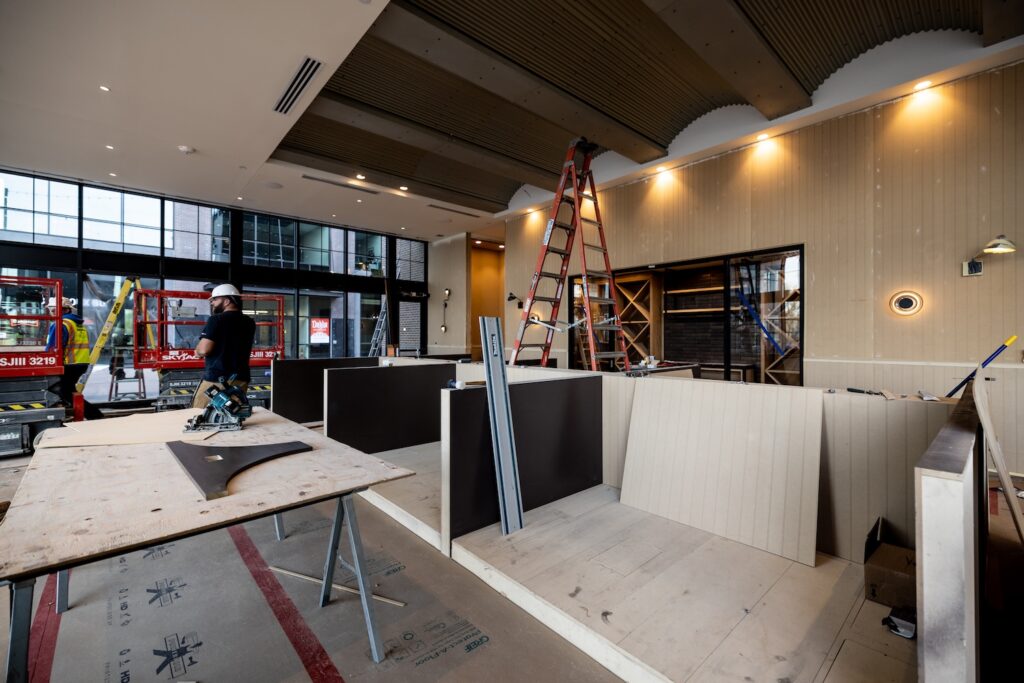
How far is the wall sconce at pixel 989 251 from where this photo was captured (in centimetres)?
365

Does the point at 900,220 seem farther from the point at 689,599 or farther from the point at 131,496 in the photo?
the point at 131,496

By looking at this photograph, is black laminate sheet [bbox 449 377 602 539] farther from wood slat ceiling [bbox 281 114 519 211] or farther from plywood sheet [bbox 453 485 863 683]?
wood slat ceiling [bbox 281 114 519 211]

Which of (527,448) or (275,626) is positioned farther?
(527,448)

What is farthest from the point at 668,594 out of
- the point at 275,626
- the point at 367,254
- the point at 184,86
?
the point at 367,254

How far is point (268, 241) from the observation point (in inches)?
348

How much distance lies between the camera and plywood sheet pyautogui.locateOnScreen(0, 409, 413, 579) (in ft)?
3.51

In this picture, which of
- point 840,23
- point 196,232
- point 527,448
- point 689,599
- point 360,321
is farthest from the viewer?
point 360,321

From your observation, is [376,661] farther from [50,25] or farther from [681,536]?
[50,25]

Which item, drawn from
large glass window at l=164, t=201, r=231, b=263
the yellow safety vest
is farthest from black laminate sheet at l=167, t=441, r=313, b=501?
large glass window at l=164, t=201, r=231, b=263

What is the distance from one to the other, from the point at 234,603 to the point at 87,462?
3.04ft

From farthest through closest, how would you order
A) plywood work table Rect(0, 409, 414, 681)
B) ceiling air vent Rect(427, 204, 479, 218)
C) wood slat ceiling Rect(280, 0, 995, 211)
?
ceiling air vent Rect(427, 204, 479, 218)
wood slat ceiling Rect(280, 0, 995, 211)
plywood work table Rect(0, 409, 414, 681)

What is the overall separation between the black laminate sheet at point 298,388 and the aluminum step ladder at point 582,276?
2.53 meters

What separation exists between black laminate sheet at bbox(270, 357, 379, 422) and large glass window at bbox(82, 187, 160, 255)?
4186 mm

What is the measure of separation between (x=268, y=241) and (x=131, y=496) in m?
8.74
